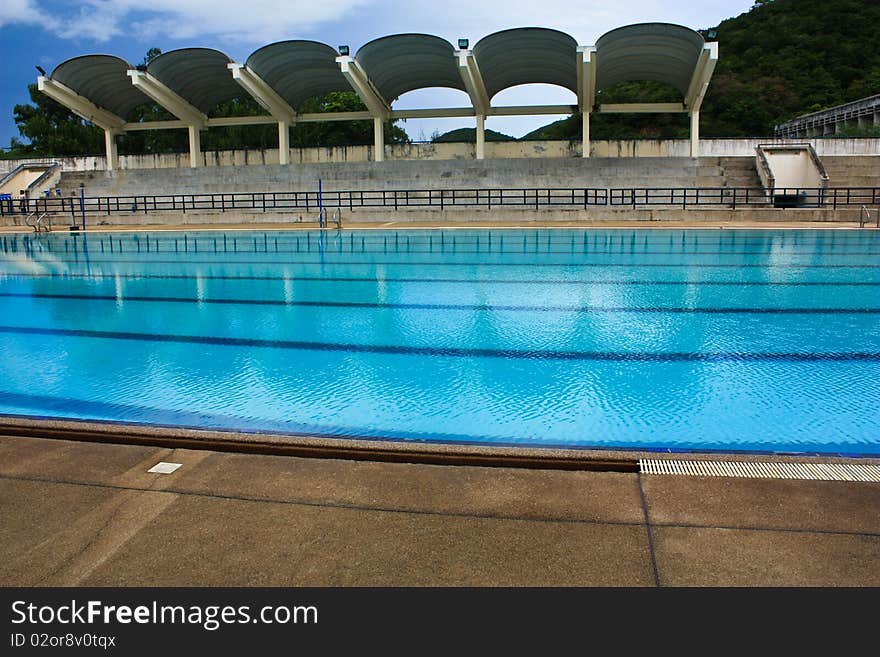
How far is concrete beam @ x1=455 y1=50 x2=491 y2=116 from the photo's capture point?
29697 millimetres

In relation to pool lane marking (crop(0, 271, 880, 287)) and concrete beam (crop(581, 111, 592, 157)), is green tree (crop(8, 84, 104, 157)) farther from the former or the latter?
pool lane marking (crop(0, 271, 880, 287))

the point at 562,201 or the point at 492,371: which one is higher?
the point at 562,201

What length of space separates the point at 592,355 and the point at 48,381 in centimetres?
443

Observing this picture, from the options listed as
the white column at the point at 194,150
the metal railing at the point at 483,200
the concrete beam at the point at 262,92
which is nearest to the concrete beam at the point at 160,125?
the white column at the point at 194,150

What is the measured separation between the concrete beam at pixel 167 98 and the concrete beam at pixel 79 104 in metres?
3.73

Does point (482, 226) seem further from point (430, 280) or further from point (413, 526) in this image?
point (413, 526)

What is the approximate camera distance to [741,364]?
5520 mm

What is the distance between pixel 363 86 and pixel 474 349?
29.4m

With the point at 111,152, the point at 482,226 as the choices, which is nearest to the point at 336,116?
the point at 111,152

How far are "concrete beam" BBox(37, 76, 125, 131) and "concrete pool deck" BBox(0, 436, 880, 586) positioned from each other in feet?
124
